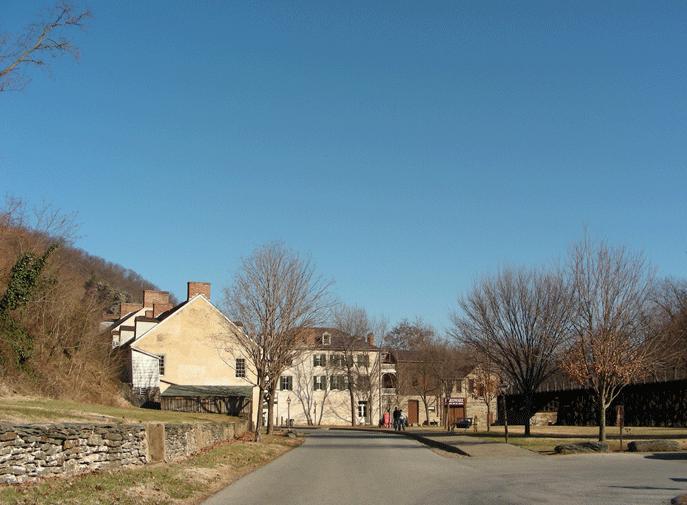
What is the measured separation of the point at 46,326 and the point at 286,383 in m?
44.9

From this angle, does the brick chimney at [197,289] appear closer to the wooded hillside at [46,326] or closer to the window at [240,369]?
the window at [240,369]

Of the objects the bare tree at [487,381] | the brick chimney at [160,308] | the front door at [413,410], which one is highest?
the brick chimney at [160,308]

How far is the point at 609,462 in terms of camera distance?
23875 millimetres

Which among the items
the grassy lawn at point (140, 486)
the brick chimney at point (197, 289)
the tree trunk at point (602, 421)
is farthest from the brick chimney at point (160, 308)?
the grassy lawn at point (140, 486)

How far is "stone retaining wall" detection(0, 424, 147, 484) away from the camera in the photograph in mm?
13083

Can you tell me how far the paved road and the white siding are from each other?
2640 centimetres

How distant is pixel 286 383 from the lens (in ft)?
256

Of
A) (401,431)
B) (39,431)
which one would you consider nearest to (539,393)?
(401,431)

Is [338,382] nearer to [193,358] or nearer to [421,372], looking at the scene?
[421,372]

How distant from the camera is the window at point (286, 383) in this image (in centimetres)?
7781

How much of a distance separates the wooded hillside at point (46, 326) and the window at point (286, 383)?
35.4m

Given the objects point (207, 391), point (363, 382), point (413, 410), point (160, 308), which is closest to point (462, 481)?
point (207, 391)

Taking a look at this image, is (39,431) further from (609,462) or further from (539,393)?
(539,393)

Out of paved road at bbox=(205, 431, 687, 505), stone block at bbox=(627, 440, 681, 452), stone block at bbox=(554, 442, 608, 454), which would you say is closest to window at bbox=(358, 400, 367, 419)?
stone block at bbox=(554, 442, 608, 454)
